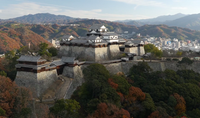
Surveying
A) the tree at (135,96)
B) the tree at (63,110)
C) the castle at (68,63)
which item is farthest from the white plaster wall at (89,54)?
the tree at (63,110)

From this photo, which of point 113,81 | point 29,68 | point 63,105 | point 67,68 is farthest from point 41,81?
point 113,81

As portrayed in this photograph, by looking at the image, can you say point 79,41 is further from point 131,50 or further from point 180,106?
point 180,106

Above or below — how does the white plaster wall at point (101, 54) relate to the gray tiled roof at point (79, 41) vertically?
below

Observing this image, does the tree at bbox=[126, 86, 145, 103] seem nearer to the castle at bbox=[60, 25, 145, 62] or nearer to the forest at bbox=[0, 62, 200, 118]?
the forest at bbox=[0, 62, 200, 118]

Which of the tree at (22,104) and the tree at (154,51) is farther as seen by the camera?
the tree at (154,51)

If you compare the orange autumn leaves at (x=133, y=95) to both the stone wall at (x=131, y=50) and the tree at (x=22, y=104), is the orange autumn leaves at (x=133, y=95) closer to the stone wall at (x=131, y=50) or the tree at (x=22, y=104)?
the tree at (x=22, y=104)

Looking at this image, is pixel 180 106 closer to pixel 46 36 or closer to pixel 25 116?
pixel 25 116

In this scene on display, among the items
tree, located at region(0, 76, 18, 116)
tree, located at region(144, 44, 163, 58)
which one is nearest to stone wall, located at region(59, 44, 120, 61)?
tree, located at region(144, 44, 163, 58)

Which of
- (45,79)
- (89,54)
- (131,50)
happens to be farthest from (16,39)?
(45,79)
